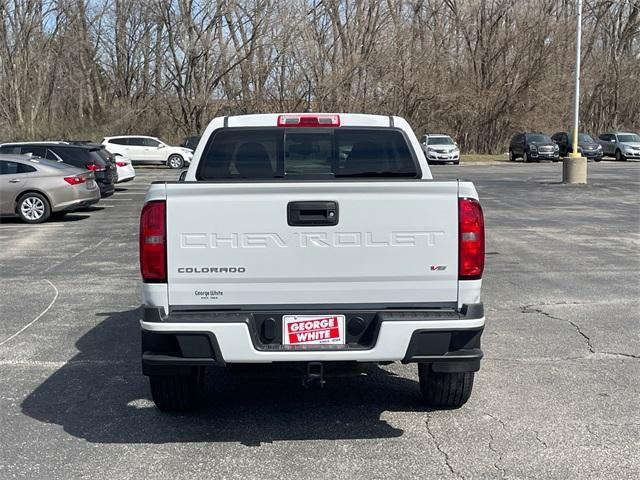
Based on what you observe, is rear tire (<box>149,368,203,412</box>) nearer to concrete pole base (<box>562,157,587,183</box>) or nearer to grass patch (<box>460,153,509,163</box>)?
concrete pole base (<box>562,157,587,183</box>)

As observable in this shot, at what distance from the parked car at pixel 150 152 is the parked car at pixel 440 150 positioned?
40.8ft

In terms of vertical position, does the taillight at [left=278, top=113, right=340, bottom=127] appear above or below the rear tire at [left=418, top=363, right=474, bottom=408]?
above

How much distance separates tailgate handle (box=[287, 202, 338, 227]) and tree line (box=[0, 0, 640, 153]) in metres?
46.9

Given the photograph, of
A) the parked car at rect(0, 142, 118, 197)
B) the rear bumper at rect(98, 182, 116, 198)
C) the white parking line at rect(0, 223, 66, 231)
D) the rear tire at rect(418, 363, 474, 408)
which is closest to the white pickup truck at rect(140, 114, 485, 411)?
the rear tire at rect(418, 363, 474, 408)

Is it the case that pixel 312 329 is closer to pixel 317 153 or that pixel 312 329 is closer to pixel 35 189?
pixel 317 153

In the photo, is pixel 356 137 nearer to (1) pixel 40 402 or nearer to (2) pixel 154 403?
(2) pixel 154 403

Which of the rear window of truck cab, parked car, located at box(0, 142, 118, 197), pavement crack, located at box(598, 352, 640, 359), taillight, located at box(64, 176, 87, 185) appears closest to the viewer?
the rear window of truck cab

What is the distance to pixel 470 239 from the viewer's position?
4.62 m

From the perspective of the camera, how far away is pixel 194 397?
5.35 m

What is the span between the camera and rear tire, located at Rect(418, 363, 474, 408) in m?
5.29

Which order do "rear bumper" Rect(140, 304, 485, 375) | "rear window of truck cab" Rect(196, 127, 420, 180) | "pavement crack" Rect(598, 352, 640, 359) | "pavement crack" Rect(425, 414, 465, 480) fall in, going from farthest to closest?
"pavement crack" Rect(598, 352, 640, 359) < "rear window of truck cab" Rect(196, 127, 420, 180) < "rear bumper" Rect(140, 304, 485, 375) < "pavement crack" Rect(425, 414, 465, 480)

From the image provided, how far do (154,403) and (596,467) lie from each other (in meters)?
2.87

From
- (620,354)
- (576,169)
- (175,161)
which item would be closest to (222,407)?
(620,354)

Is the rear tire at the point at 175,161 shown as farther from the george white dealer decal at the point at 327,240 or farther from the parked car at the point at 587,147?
the george white dealer decal at the point at 327,240
